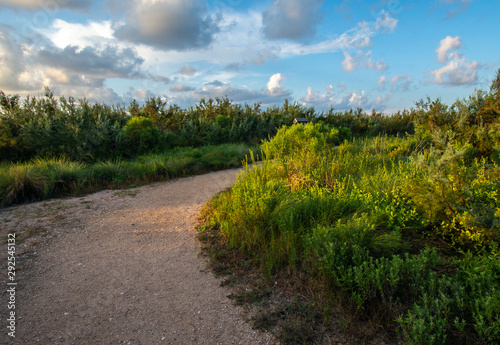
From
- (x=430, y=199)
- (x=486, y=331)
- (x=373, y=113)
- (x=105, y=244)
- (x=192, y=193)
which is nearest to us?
(x=486, y=331)

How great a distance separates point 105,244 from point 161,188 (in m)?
3.07

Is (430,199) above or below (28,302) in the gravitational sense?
above

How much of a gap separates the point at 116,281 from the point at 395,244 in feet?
10.6

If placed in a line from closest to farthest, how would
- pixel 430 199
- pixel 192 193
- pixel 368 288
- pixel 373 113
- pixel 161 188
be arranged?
1. pixel 368 288
2. pixel 430 199
3. pixel 192 193
4. pixel 161 188
5. pixel 373 113

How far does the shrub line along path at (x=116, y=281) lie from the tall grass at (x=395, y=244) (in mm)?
799

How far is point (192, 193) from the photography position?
6.62 meters

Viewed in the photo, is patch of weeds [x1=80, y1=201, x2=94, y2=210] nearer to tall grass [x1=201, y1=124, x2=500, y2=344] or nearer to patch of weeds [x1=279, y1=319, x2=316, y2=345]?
tall grass [x1=201, y1=124, x2=500, y2=344]

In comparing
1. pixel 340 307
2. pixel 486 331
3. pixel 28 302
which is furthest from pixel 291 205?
pixel 28 302

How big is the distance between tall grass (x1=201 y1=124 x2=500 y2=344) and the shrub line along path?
0.80 m

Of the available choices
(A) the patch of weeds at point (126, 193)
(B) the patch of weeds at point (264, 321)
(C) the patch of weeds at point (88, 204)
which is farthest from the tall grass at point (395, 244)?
(C) the patch of weeds at point (88, 204)

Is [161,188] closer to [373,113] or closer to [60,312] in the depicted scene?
[60,312]

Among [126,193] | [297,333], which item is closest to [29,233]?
[126,193]

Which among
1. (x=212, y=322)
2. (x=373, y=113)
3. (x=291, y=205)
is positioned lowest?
(x=212, y=322)

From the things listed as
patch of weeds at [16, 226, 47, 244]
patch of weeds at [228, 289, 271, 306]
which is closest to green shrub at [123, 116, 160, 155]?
patch of weeds at [16, 226, 47, 244]
